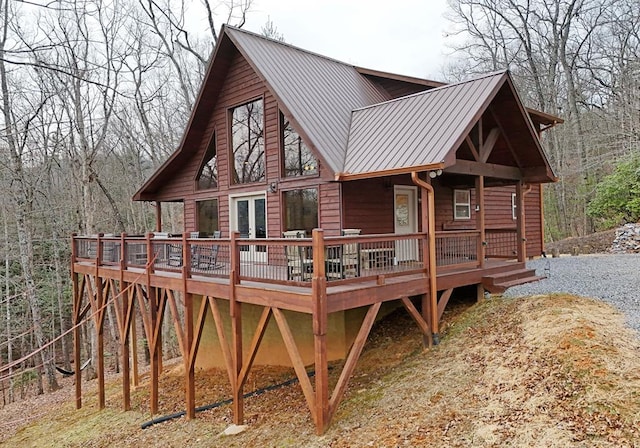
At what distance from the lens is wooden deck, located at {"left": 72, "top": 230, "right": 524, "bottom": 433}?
6574 millimetres

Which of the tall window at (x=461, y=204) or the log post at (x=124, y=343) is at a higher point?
the tall window at (x=461, y=204)

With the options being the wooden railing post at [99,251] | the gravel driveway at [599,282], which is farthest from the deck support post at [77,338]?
the gravel driveway at [599,282]

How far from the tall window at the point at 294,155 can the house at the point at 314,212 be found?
0.12ft

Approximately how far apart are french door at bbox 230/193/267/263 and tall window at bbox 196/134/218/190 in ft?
3.63

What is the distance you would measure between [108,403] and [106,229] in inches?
522

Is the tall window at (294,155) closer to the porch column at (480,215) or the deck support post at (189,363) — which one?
the porch column at (480,215)

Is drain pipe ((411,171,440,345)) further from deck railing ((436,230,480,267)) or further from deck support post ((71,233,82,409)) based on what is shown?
deck support post ((71,233,82,409))

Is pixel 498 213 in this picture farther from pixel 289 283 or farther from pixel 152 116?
pixel 152 116

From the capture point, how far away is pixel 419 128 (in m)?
8.84

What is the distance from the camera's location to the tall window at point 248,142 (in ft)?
36.7

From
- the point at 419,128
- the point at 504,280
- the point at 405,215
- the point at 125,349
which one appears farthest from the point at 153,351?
the point at 504,280

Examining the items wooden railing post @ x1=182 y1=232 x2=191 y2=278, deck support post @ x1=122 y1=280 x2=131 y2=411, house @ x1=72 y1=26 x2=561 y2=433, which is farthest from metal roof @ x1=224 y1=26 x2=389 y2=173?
deck support post @ x1=122 y1=280 x2=131 y2=411

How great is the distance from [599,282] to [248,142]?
8928 mm

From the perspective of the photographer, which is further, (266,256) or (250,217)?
(250,217)
